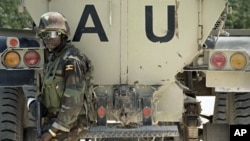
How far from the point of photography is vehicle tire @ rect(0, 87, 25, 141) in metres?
6.99

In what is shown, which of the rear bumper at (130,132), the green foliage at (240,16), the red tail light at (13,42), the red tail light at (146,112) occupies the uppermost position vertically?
the green foliage at (240,16)

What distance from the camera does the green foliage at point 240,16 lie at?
795 inches

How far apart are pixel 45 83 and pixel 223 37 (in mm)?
2148

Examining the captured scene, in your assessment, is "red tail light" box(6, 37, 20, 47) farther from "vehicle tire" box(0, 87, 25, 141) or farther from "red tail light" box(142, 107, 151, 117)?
"red tail light" box(142, 107, 151, 117)

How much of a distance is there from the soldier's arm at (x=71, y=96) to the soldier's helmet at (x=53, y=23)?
0.96ft

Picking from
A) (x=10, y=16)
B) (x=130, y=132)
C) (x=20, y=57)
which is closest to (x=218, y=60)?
(x=130, y=132)

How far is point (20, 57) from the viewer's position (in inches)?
258

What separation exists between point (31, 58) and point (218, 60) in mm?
1614

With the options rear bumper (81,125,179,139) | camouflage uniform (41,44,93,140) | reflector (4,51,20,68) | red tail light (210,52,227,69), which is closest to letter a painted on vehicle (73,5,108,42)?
camouflage uniform (41,44,93,140)

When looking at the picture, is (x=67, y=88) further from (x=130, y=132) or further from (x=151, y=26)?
(x=151, y=26)

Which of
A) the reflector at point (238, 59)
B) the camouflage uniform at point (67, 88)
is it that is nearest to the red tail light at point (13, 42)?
the camouflage uniform at point (67, 88)

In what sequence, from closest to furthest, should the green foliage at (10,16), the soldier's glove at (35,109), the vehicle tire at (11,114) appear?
the soldier's glove at (35,109), the vehicle tire at (11,114), the green foliage at (10,16)

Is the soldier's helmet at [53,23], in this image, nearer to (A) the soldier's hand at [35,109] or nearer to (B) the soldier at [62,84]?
(B) the soldier at [62,84]

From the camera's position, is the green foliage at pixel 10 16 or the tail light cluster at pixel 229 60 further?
the green foliage at pixel 10 16
